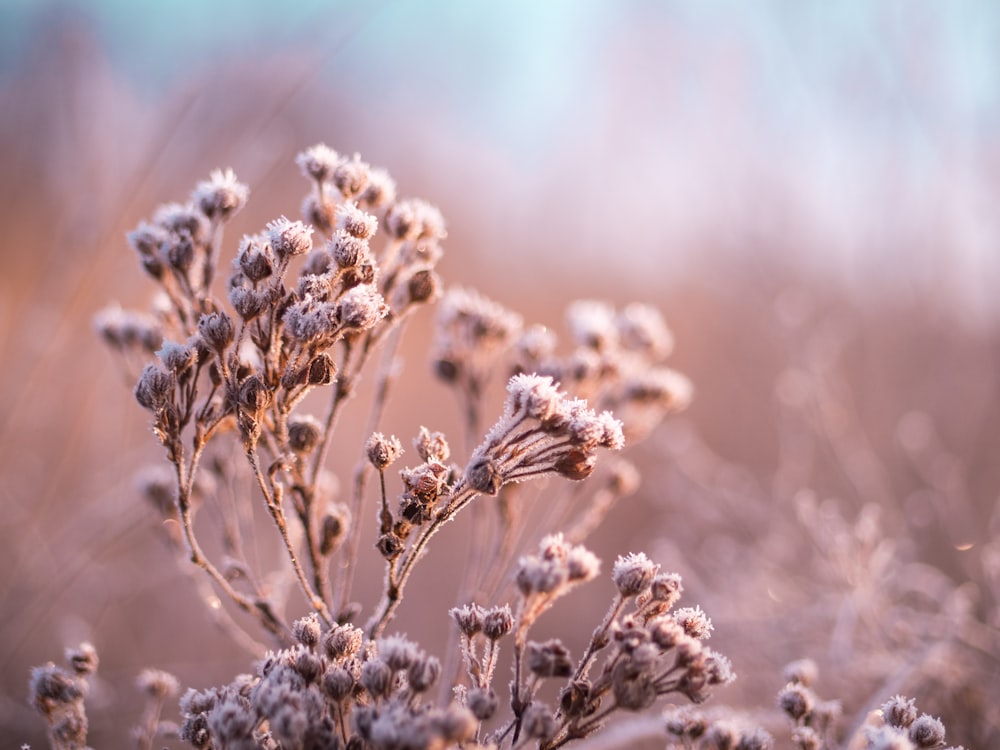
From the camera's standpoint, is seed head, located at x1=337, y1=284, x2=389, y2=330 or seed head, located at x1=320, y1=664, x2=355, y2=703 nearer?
seed head, located at x1=320, y1=664, x2=355, y2=703

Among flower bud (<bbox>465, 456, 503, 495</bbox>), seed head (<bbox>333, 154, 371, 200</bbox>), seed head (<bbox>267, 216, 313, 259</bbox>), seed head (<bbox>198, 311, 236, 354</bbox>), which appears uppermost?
seed head (<bbox>333, 154, 371, 200</bbox>)

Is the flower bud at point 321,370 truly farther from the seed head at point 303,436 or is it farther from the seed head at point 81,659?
the seed head at point 81,659

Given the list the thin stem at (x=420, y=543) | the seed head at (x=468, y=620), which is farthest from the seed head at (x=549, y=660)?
the thin stem at (x=420, y=543)

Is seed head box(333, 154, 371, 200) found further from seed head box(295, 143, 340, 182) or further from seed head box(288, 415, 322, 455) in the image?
seed head box(288, 415, 322, 455)

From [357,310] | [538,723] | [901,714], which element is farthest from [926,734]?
[357,310]

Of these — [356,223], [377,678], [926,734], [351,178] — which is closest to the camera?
[377,678]

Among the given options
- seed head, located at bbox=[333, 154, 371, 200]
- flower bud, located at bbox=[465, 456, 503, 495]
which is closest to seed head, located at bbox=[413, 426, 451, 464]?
flower bud, located at bbox=[465, 456, 503, 495]

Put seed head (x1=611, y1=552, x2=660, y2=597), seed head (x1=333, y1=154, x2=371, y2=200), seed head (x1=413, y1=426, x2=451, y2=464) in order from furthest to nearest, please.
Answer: seed head (x1=333, y1=154, x2=371, y2=200) → seed head (x1=413, y1=426, x2=451, y2=464) → seed head (x1=611, y1=552, x2=660, y2=597)

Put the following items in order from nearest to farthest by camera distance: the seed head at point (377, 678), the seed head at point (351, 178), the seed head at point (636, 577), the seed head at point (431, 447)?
the seed head at point (377, 678) → the seed head at point (636, 577) → the seed head at point (431, 447) → the seed head at point (351, 178)

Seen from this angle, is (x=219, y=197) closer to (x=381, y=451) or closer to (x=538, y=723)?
(x=381, y=451)

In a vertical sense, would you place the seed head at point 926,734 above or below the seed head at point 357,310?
below

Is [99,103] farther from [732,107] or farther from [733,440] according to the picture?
[733,440]
